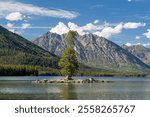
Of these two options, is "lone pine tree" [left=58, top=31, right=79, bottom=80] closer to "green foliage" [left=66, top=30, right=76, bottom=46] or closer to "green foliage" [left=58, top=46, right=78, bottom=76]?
"green foliage" [left=58, top=46, right=78, bottom=76]

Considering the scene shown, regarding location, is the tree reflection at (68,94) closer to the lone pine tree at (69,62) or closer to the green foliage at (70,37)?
the lone pine tree at (69,62)

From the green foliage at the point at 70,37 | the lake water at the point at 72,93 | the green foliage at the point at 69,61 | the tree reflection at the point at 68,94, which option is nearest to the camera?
the tree reflection at the point at 68,94

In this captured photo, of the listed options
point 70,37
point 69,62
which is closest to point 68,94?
point 69,62

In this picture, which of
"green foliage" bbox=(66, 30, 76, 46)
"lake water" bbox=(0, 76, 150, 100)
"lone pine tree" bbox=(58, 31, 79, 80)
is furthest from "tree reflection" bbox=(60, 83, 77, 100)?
"green foliage" bbox=(66, 30, 76, 46)

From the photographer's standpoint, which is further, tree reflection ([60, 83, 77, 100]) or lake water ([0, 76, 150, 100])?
lake water ([0, 76, 150, 100])

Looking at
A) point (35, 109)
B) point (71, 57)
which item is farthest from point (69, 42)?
point (35, 109)

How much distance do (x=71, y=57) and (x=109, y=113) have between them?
126446mm

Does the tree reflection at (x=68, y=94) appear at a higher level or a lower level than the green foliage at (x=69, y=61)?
lower

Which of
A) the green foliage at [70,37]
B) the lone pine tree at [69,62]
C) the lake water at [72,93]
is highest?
the green foliage at [70,37]

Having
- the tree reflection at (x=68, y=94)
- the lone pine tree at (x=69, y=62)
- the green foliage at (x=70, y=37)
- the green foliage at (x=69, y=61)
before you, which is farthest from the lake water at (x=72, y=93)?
the green foliage at (x=70, y=37)

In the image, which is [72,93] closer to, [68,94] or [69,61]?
[68,94]

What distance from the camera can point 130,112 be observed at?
3672cm

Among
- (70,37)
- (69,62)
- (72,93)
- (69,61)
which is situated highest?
(70,37)

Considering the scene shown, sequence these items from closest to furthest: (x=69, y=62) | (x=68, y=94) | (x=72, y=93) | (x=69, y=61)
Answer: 1. (x=68, y=94)
2. (x=72, y=93)
3. (x=69, y=62)
4. (x=69, y=61)
